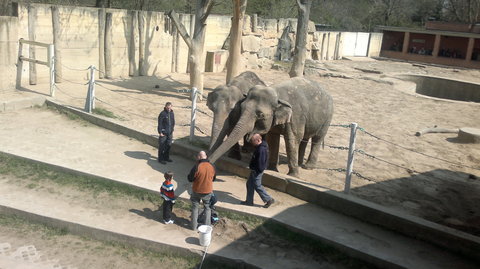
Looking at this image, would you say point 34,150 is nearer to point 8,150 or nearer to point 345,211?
point 8,150

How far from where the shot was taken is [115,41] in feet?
56.8

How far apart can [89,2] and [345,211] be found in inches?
968

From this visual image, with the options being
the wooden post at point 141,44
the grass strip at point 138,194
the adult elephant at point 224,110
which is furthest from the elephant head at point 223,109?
the wooden post at point 141,44

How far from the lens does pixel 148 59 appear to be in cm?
1880

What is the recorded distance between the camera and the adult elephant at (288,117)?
27.2ft

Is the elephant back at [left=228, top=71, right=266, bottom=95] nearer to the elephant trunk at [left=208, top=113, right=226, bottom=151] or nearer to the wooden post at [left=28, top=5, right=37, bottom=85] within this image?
the elephant trunk at [left=208, top=113, right=226, bottom=151]

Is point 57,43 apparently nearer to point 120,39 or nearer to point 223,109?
point 120,39

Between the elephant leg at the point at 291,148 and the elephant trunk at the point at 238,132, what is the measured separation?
915 millimetres

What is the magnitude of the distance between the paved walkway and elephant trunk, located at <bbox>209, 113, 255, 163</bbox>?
2.87 ft

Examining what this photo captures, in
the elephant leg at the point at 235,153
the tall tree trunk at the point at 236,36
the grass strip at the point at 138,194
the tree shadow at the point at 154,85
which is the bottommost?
the grass strip at the point at 138,194

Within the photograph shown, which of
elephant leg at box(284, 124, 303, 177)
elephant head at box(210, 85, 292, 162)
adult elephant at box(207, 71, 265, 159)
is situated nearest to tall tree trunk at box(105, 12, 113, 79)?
adult elephant at box(207, 71, 265, 159)

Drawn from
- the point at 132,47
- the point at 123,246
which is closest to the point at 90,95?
the point at 123,246

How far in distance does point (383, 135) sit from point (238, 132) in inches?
251

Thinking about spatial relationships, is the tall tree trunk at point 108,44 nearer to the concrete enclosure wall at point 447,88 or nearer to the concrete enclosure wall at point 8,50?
the concrete enclosure wall at point 8,50
